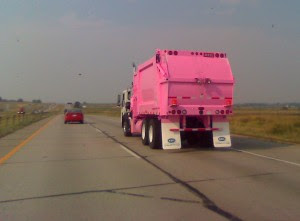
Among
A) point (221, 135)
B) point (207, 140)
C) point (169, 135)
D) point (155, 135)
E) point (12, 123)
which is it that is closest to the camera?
point (169, 135)

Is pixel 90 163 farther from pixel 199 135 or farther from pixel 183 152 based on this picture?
pixel 199 135

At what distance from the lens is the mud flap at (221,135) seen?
17.5m

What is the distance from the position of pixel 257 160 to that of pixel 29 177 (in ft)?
22.3

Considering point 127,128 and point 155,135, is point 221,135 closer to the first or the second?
point 155,135

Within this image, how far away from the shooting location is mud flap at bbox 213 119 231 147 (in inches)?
689

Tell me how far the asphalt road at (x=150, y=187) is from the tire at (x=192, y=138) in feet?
11.1

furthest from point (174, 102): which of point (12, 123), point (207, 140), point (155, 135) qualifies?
point (12, 123)

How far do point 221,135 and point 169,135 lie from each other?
2.00 m

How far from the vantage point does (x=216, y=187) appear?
Result: 31.0 feet

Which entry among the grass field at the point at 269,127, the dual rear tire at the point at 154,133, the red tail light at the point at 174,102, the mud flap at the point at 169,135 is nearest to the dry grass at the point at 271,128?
the grass field at the point at 269,127

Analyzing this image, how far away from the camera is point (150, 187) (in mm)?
9492

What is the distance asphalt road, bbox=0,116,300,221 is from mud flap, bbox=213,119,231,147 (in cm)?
162

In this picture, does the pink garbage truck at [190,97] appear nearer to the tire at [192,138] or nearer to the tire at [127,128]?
the tire at [192,138]

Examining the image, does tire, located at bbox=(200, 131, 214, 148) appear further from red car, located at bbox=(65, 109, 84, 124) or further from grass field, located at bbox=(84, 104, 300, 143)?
red car, located at bbox=(65, 109, 84, 124)
